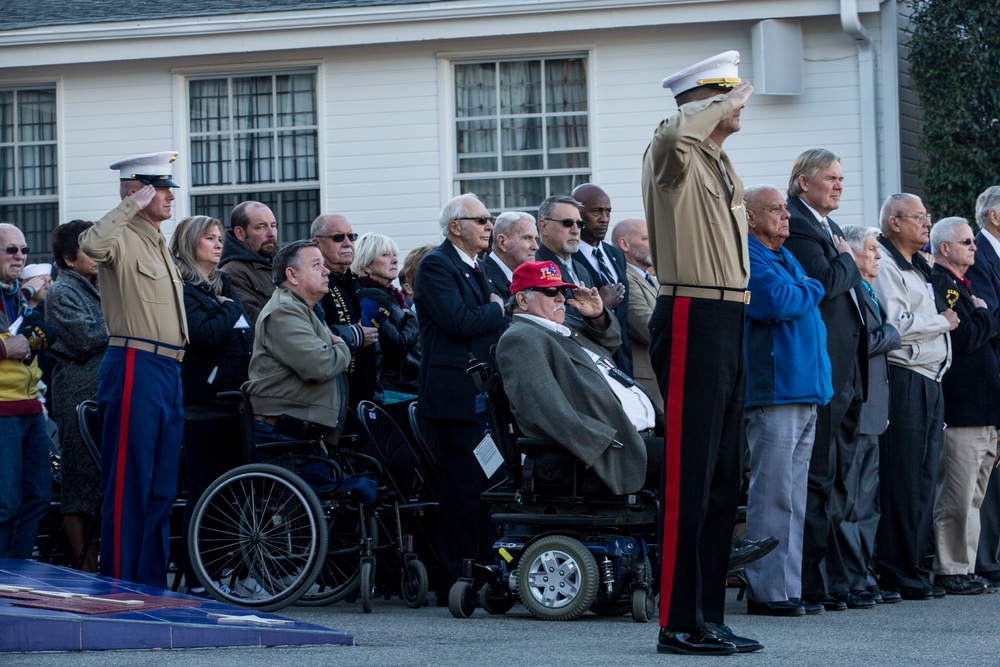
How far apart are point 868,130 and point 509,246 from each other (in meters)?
6.15

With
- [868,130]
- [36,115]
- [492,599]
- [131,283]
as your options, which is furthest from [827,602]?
[36,115]

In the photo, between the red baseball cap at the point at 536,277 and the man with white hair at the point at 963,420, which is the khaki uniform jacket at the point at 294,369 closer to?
the red baseball cap at the point at 536,277

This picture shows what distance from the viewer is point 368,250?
10430mm

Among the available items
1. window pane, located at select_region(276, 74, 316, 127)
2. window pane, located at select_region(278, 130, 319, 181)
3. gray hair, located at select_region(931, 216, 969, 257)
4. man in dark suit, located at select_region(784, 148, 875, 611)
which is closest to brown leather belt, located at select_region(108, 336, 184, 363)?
man in dark suit, located at select_region(784, 148, 875, 611)

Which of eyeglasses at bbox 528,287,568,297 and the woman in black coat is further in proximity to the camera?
the woman in black coat

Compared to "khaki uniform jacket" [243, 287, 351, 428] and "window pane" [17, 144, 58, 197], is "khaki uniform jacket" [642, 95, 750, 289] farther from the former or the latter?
"window pane" [17, 144, 58, 197]

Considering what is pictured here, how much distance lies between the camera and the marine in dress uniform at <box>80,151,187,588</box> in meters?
8.35

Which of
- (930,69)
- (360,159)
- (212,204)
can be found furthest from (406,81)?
(930,69)

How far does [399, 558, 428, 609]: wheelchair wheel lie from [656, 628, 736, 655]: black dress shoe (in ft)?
9.02

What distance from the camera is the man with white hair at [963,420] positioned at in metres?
10.0

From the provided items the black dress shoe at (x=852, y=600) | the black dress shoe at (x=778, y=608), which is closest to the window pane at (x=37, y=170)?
the black dress shoe at (x=852, y=600)

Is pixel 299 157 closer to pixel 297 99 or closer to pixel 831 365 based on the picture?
pixel 297 99

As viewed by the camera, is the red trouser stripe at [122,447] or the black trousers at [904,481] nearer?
the red trouser stripe at [122,447]

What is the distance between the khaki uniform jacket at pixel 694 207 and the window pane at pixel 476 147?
371 inches
